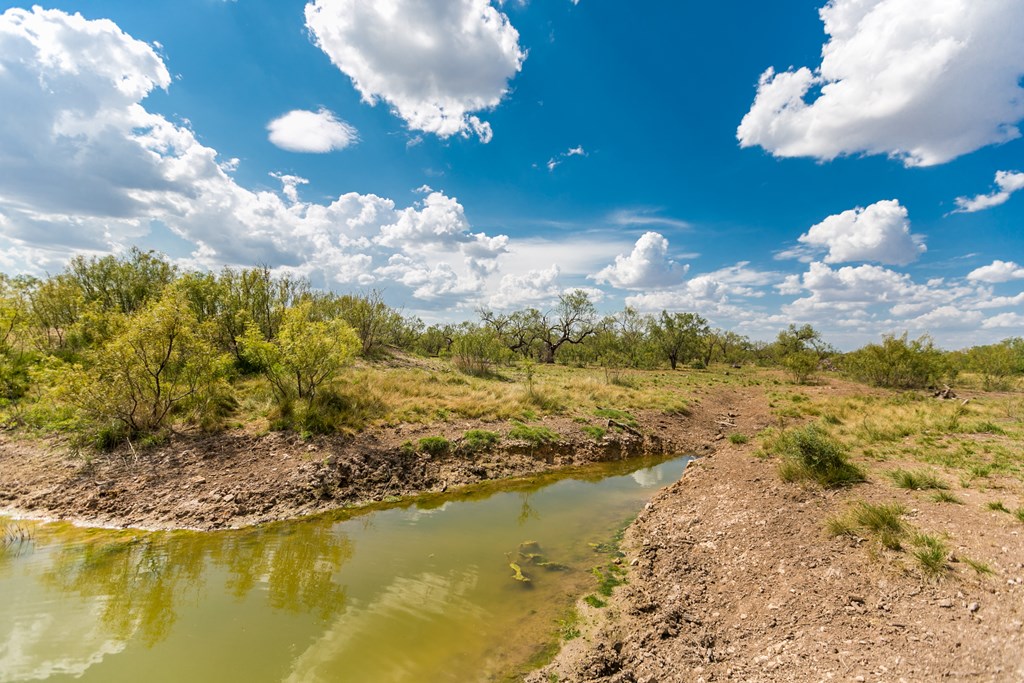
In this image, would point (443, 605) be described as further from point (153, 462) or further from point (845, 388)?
point (845, 388)

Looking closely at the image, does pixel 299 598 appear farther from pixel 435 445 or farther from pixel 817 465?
pixel 817 465

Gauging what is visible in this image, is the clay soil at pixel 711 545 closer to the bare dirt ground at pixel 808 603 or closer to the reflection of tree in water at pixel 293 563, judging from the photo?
the bare dirt ground at pixel 808 603

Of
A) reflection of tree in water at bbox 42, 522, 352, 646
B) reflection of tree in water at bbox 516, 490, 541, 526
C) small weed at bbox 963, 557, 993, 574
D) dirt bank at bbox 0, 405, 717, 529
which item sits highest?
small weed at bbox 963, 557, 993, 574

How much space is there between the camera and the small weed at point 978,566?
20.0ft

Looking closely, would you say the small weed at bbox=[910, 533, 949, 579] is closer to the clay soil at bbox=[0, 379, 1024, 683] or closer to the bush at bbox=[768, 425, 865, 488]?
the clay soil at bbox=[0, 379, 1024, 683]

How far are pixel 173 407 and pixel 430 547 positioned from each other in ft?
Result: 40.7

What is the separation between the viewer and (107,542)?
920 centimetres

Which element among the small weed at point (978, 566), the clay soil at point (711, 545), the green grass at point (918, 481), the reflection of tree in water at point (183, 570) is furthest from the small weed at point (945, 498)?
the reflection of tree in water at point (183, 570)

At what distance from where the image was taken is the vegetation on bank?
1341 centimetres

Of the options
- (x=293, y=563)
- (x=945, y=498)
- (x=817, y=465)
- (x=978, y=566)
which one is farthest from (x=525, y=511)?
(x=945, y=498)

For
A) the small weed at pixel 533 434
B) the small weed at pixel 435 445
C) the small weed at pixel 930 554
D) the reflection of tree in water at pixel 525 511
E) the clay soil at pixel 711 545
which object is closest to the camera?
the clay soil at pixel 711 545

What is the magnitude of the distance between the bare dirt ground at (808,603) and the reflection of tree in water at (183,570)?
5121 millimetres

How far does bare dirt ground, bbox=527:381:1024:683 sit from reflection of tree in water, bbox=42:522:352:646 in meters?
5.12

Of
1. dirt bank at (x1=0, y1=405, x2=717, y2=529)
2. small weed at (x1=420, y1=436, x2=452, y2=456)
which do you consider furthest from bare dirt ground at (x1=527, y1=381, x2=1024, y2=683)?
small weed at (x1=420, y1=436, x2=452, y2=456)
